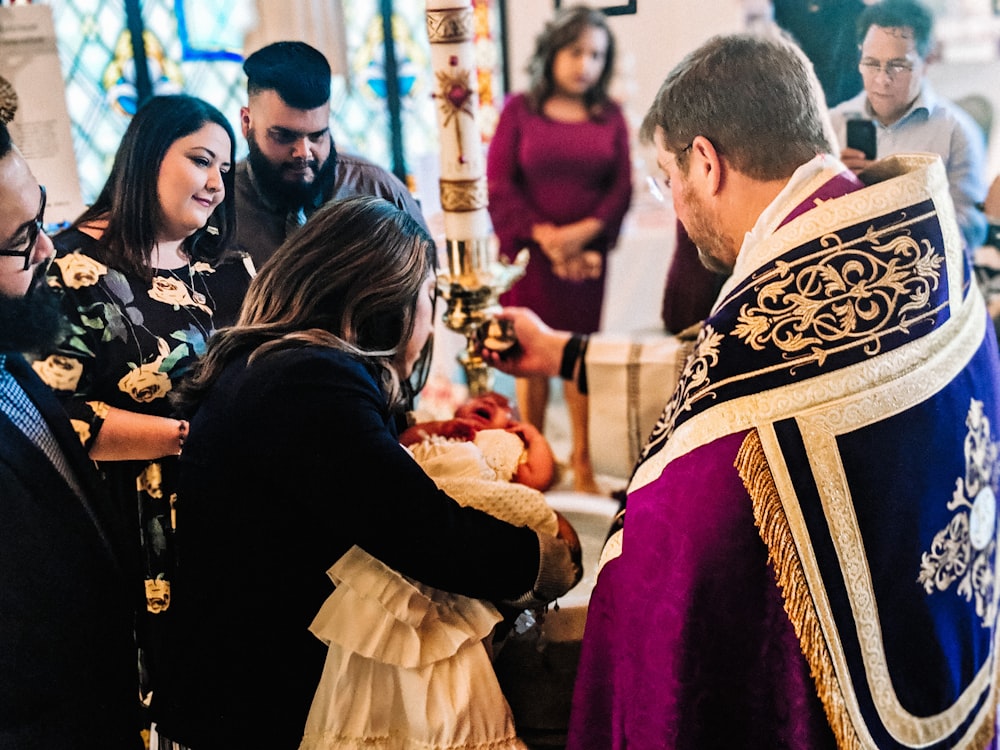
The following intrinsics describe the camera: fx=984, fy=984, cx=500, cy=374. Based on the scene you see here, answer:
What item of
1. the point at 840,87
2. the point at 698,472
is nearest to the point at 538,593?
the point at 698,472

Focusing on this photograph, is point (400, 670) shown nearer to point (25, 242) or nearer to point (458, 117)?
point (25, 242)

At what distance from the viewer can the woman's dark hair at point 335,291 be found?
1.23m

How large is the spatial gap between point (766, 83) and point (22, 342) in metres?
1.00

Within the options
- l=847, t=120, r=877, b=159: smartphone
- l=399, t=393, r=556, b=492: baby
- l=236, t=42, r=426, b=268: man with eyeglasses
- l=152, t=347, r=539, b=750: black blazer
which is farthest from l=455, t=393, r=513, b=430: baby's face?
l=847, t=120, r=877, b=159: smartphone

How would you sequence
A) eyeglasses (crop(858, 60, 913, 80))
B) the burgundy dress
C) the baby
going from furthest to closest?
the burgundy dress, eyeglasses (crop(858, 60, 913, 80)), the baby

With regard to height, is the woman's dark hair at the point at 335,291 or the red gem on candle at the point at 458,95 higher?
the red gem on candle at the point at 458,95

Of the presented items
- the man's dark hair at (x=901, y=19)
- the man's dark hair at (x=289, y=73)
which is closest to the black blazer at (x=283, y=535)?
the man's dark hair at (x=289, y=73)

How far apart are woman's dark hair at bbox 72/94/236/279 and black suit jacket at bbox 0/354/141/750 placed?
19cm

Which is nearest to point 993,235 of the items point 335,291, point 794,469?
point 794,469

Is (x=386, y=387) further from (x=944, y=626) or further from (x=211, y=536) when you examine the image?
(x=944, y=626)

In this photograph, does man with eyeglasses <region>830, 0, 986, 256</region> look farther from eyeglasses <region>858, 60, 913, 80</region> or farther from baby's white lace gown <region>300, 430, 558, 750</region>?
baby's white lace gown <region>300, 430, 558, 750</region>

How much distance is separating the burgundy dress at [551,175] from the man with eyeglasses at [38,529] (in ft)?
6.98

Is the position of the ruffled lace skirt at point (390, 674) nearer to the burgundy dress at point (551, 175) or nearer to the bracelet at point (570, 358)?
the bracelet at point (570, 358)

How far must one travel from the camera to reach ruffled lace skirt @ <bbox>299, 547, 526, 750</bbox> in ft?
4.11
